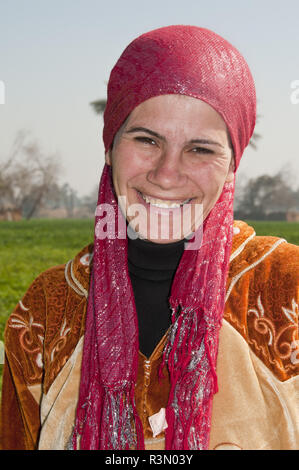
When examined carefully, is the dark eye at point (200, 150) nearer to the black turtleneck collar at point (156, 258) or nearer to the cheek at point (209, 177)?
the cheek at point (209, 177)

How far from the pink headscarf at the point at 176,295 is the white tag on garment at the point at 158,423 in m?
0.05

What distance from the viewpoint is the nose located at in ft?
5.39

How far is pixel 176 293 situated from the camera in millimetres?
1785

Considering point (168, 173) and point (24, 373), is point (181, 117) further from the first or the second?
point (24, 373)

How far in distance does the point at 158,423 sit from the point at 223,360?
32 centimetres

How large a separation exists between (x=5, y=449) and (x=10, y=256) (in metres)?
13.2

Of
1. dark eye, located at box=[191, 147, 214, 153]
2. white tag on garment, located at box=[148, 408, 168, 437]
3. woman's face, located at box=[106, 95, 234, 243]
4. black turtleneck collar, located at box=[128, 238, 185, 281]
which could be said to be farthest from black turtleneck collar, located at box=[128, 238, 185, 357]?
dark eye, located at box=[191, 147, 214, 153]

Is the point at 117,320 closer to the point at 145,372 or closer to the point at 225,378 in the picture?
the point at 145,372

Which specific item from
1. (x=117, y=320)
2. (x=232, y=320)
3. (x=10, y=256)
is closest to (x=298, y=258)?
(x=232, y=320)

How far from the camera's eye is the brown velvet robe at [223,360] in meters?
1.69

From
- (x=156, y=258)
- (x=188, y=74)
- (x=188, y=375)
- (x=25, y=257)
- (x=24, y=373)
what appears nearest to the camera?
(x=188, y=74)

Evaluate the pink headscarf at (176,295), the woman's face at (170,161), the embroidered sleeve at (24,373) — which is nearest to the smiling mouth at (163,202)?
the woman's face at (170,161)

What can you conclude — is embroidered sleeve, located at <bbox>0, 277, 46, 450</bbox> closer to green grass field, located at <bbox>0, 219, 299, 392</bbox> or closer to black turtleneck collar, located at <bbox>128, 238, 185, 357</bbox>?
black turtleneck collar, located at <bbox>128, 238, 185, 357</bbox>

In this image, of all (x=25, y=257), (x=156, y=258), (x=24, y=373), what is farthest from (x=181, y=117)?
(x=25, y=257)
